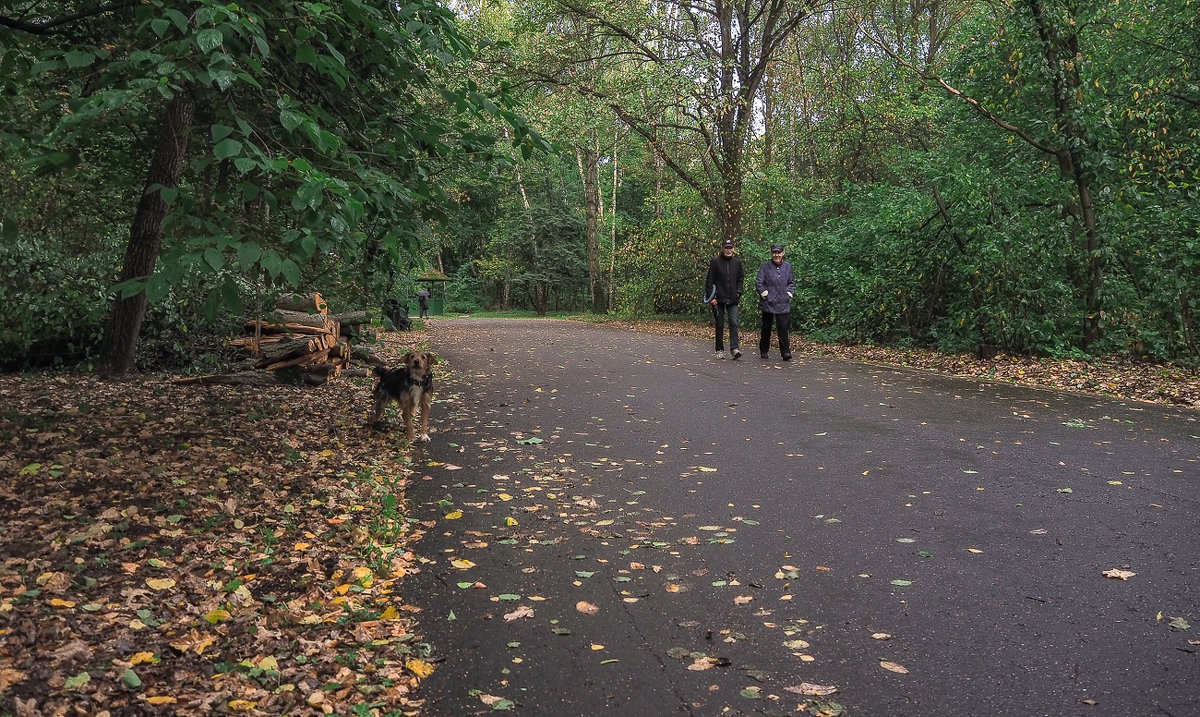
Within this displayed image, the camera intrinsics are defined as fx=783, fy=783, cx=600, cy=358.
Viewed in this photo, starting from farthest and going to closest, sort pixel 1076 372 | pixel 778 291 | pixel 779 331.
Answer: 1. pixel 779 331
2. pixel 778 291
3. pixel 1076 372

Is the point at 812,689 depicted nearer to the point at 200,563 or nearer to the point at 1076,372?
the point at 200,563

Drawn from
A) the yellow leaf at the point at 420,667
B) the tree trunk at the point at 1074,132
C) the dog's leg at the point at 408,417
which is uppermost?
the tree trunk at the point at 1074,132

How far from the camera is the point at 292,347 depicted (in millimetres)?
10461

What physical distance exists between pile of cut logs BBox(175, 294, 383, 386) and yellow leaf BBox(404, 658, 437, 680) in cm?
741

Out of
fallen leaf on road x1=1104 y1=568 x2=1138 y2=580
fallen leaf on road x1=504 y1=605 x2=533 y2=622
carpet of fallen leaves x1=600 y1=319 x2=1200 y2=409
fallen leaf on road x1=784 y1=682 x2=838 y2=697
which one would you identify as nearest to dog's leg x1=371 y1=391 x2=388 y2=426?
fallen leaf on road x1=504 y1=605 x2=533 y2=622

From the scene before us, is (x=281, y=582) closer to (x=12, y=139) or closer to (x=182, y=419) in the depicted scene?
(x=12, y=139)

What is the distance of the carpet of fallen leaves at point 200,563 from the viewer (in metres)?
2.83

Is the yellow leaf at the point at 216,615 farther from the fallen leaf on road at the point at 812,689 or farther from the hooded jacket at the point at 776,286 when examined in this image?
the hooded jacket at the point at 776,286

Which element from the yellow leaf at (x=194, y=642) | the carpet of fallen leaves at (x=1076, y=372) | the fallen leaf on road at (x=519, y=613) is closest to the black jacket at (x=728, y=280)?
the carpet of fallen leaves at (x=1076, y=372)

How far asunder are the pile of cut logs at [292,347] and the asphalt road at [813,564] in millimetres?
3288

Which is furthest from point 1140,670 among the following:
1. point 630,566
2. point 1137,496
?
point 1137,496

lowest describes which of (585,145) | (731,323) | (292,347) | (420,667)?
(420,667)

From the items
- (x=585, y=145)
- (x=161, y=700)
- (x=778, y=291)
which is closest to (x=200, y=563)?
(x=161, y=700)

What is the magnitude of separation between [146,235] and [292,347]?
2541 mm
